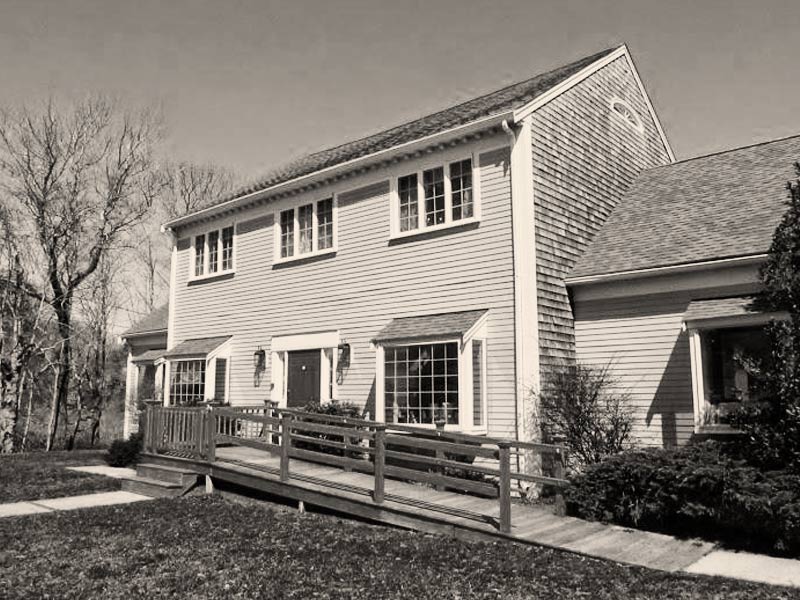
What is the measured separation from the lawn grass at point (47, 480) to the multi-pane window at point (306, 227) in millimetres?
6230

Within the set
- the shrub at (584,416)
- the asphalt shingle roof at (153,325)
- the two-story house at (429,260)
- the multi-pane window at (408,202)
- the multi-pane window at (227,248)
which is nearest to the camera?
the shrub at (584,416)

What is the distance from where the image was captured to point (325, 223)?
15320 mm

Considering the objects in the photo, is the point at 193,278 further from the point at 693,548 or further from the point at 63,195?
the point at 693,548

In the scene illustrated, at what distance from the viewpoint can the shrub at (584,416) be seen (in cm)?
1104

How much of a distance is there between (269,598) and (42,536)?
3986 mm

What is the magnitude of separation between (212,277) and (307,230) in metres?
3.71

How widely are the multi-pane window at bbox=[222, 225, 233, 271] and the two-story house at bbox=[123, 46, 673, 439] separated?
0.14ft

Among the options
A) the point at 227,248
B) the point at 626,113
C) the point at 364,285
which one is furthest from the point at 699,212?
the point at 227,248

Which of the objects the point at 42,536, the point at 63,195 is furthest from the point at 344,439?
the point at 63,195

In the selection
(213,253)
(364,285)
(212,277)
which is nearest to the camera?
(364,285)

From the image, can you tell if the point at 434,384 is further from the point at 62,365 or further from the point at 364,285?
the point at 62,365

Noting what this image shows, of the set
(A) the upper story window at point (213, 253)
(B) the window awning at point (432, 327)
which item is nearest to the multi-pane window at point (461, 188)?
(B) the window awning at point (432, 327)

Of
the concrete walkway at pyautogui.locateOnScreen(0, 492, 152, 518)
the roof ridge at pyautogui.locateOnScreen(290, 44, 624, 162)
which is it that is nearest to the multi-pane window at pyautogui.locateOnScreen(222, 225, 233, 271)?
the roof ridge at pyautogui.locateOnScreen(290, 44, 624, 162)

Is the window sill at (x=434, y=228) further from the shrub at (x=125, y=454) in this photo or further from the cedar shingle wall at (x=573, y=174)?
the shrub at (x=125, y=454)
